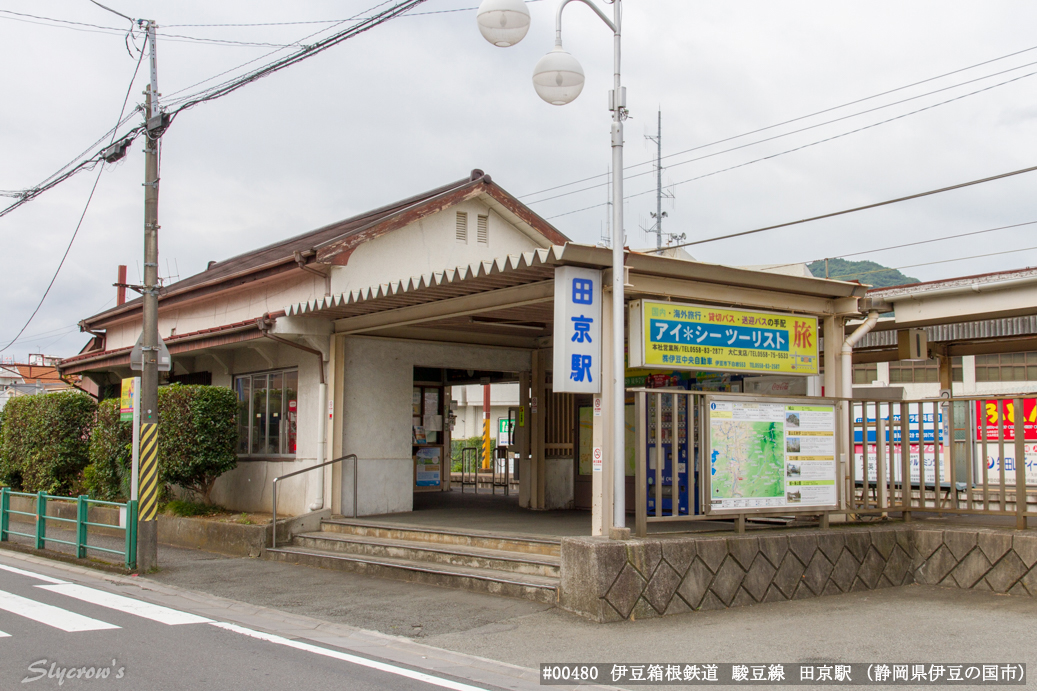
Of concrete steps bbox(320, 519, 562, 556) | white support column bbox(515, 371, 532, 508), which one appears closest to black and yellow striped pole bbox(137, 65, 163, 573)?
concrete steps bbox(320, 519, 562, 556)

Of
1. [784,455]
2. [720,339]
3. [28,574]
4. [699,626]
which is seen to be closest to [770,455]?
[784,455]

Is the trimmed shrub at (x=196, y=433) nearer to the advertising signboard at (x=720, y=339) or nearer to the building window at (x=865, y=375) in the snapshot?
the advertising signboard at (x=720, y=339)

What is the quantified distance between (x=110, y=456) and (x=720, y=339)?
12572mm

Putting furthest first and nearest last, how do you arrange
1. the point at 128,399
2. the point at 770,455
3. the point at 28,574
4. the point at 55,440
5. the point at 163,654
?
the point at 55,440 < the point at 128,399 < the point at 28,574 < the point at 770,455 < the point at 163,654

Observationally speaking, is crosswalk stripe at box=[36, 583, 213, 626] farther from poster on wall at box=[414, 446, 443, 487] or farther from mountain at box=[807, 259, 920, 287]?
mountain at box=[807, 259, 920, 287]

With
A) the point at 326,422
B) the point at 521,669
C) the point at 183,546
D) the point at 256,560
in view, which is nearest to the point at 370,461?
the point at 326,422

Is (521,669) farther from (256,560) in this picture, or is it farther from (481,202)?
(481,202)

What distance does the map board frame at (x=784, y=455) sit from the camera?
31.8 ft

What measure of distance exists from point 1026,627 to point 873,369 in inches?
1058

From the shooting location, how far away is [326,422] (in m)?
14.5

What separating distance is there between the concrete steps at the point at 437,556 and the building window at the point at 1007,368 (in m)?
24.8

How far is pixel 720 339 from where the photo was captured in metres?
10.4

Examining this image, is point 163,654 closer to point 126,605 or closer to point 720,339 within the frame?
point 126,605

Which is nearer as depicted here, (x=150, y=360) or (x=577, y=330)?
(x=577, y=330)
